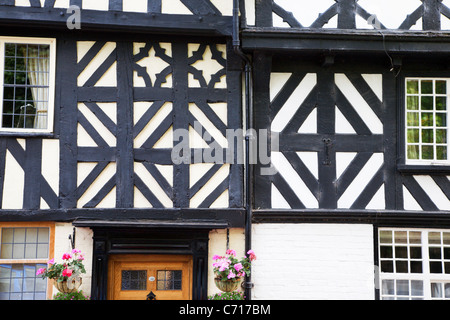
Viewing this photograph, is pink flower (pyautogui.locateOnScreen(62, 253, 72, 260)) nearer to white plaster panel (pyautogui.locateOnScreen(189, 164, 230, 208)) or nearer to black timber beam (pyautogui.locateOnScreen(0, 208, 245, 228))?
black timber beam (pyautogui.locateOnScreen(0, 208, 245, 228))

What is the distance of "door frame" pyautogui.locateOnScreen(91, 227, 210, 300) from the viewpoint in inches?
295

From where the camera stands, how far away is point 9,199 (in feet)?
24.7

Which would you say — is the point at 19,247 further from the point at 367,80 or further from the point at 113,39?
the point at 367,80

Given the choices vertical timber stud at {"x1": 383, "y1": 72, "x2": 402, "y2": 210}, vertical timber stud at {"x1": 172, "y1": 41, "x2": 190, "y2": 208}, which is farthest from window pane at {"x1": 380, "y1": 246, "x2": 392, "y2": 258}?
vertical timber stud at {"x1": 172, "y1": 41, "x2": 190, "y2": 208}

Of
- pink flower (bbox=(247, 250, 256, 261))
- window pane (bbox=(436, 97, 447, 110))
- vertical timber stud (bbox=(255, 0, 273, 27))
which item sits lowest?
pink flower (bbox=(247, 250, 256, 261))

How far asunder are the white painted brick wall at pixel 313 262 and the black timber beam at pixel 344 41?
2771mm

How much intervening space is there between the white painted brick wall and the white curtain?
12.4 feet

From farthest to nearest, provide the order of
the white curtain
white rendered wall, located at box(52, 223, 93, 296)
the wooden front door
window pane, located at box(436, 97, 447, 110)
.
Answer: window pane, located at box(436, 97, 447, 110) → the white curtain → the wooden front door → white rendered wall, located at box(52, 223, 93, 296)

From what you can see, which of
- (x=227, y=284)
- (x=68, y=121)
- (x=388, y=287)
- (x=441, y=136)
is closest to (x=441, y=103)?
(x=441, y=136)

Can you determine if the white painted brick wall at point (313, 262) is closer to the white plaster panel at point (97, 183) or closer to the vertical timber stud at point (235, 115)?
the vertical timber stud at point (235, 115)

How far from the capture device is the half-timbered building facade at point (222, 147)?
7.60m

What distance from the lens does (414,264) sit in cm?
798

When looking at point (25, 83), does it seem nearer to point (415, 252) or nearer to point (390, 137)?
point (390, 137)

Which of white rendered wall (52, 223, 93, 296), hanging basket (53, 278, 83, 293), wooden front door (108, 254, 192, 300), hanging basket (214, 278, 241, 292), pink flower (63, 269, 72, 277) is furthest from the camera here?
wooden front door (108, 254, 192, 300)
